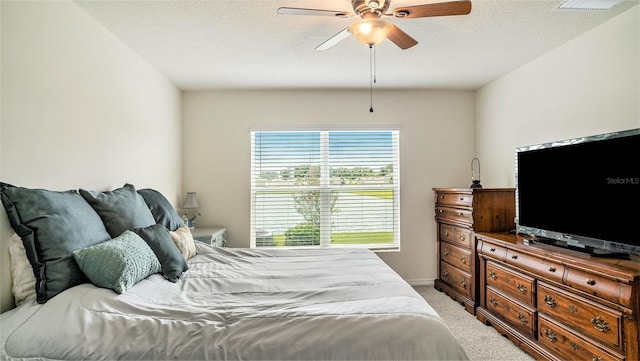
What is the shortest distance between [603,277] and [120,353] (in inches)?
98.7

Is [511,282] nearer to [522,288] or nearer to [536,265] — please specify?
[522,288]

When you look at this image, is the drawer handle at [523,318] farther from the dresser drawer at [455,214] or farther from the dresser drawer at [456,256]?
the dresser drawer at [455,214]

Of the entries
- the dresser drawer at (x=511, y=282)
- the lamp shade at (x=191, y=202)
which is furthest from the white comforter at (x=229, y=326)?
the lamp shade at (x=191, y=202)

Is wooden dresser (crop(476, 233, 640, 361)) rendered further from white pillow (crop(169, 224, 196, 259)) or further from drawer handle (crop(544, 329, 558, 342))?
white pillow (crop(169, 224, 196, 259))

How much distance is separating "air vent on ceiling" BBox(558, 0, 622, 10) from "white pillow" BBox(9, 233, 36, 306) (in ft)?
11.4

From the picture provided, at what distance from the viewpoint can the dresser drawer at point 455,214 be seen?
133 inches

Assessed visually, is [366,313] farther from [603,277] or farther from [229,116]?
[229,116]

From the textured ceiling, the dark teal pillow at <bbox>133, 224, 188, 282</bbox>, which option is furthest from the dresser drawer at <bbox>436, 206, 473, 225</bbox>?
the dark teal pillow at <bbox>133, 224, 188, 282</bbox>

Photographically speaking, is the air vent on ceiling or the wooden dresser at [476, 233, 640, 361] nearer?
the wooden dresser at [476, 233, 640, 361]

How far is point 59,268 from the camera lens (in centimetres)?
154

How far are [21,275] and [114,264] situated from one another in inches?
16.0

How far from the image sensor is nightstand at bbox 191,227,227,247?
133 inches

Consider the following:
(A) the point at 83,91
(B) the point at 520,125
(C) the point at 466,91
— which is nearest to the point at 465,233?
(B) the point at 520,125

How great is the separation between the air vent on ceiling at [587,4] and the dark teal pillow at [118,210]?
3.22 m
